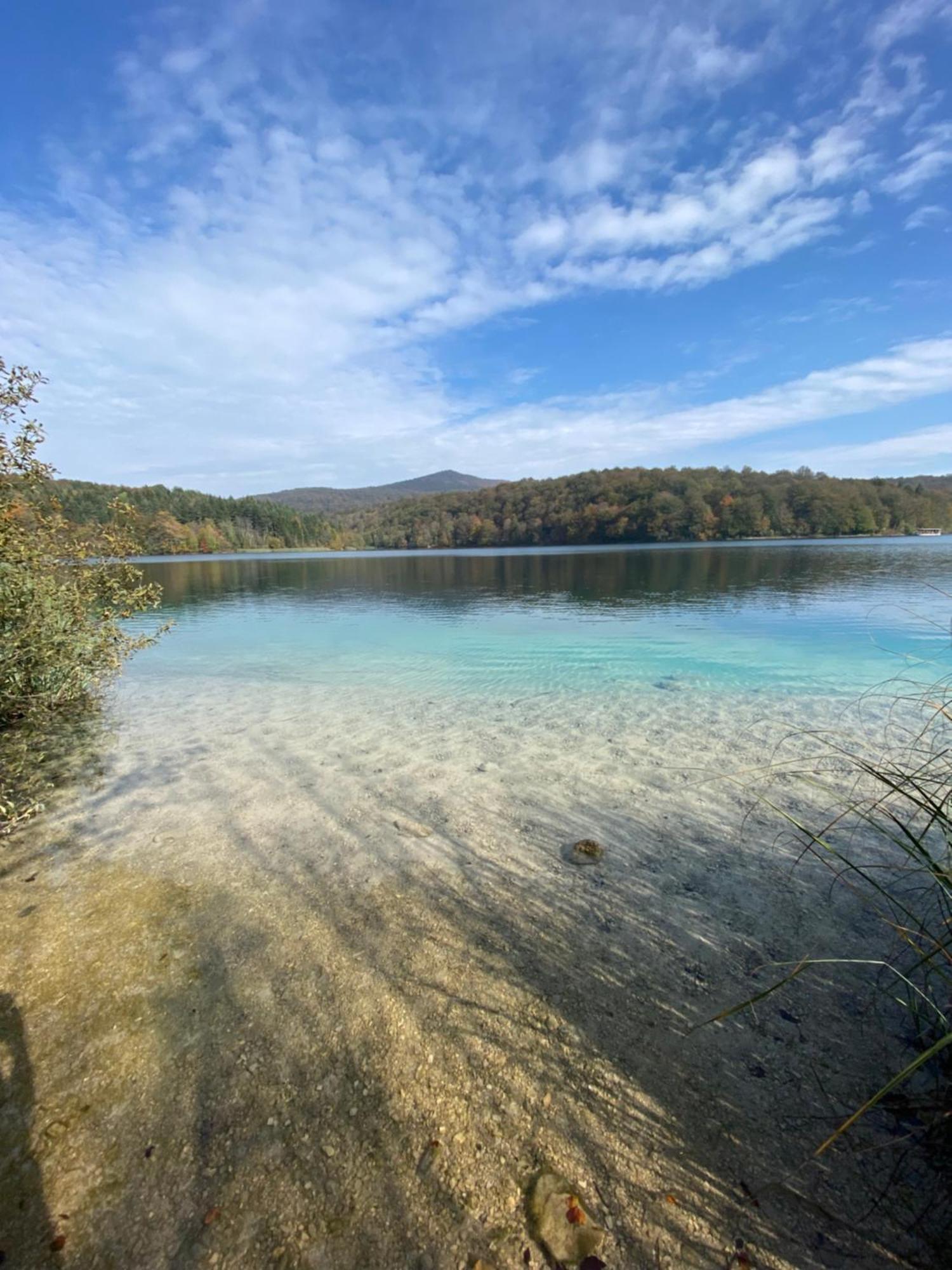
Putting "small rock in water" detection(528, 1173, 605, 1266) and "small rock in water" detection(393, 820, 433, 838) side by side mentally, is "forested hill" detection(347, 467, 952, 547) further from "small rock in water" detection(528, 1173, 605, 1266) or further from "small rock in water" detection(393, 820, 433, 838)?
"small rock in water" detection(528, 1173, 605, 1266)

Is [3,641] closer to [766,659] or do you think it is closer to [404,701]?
[404,701]

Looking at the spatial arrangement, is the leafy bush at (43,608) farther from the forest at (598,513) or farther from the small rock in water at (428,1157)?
the forest at (598,513)

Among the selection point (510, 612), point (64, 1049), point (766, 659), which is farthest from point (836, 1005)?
point (510, 612)

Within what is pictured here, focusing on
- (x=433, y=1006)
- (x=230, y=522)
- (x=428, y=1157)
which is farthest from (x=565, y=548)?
(x=428, y=1157)

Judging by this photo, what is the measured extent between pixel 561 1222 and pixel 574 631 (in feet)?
59.5

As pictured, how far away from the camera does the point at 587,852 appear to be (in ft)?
16.0

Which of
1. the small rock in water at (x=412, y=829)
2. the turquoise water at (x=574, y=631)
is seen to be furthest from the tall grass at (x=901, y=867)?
the small rock in water at (x=412, y=829)

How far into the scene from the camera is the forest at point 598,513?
316 feet

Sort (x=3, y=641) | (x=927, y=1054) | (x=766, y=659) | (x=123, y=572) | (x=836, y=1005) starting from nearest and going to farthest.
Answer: (x=927, y=1054) < (x=836, y=1005) < (x=3, y=641) < (x=123, y=572) < (x=766, y=659)

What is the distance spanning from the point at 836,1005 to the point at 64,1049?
440 cm

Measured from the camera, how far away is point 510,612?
2505cm

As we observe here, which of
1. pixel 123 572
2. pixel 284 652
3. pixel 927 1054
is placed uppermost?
pixel 123 572

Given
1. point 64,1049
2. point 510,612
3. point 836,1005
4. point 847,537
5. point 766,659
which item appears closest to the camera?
point 64,1049

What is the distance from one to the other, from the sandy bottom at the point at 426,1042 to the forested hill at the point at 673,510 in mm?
104126
